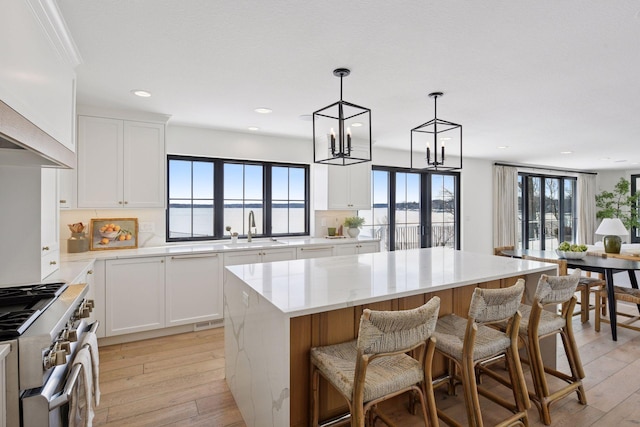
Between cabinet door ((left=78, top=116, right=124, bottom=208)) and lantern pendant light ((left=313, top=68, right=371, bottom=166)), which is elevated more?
lantern pendant light ((left=313, top=68, right=371, bottom=166))

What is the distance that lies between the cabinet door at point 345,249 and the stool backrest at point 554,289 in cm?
273

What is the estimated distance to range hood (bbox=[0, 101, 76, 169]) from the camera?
111 centimetres

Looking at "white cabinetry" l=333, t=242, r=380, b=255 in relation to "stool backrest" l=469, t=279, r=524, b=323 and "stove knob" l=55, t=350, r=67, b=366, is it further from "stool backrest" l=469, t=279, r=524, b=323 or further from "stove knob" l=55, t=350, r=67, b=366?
"stove knob" l=55, t=350, r=67, b=366

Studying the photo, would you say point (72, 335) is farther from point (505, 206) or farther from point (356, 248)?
point (505, 206)

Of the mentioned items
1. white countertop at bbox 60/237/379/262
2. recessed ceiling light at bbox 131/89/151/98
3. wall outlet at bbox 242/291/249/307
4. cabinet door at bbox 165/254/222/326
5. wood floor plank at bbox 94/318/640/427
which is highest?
recessed ceiling light at bbox 131/89/151/98

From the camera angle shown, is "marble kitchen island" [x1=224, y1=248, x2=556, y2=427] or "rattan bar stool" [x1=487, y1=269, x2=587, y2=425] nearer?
"marble kitchen island" [x1=224, y1=248, x2=556, y2=427]

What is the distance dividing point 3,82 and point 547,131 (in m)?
5.30

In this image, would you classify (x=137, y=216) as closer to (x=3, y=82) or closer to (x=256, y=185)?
(x=256, y=185)

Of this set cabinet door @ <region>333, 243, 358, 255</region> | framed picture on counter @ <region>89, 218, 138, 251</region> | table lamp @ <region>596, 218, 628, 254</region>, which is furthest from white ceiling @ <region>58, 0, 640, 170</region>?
cabinet door @ <region>333, 243, 358, 255</region>

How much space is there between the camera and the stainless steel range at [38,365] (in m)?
1.22

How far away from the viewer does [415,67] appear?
248 centimetres

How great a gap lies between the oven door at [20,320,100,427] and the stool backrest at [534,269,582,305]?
2476 millimetres

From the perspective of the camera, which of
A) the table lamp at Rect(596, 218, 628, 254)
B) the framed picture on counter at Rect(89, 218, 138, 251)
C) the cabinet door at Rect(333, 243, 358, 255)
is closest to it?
the framed picture on counter at Rect(89, 218, 138, 251)

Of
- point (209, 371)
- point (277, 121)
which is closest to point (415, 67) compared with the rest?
point (277, 121)
